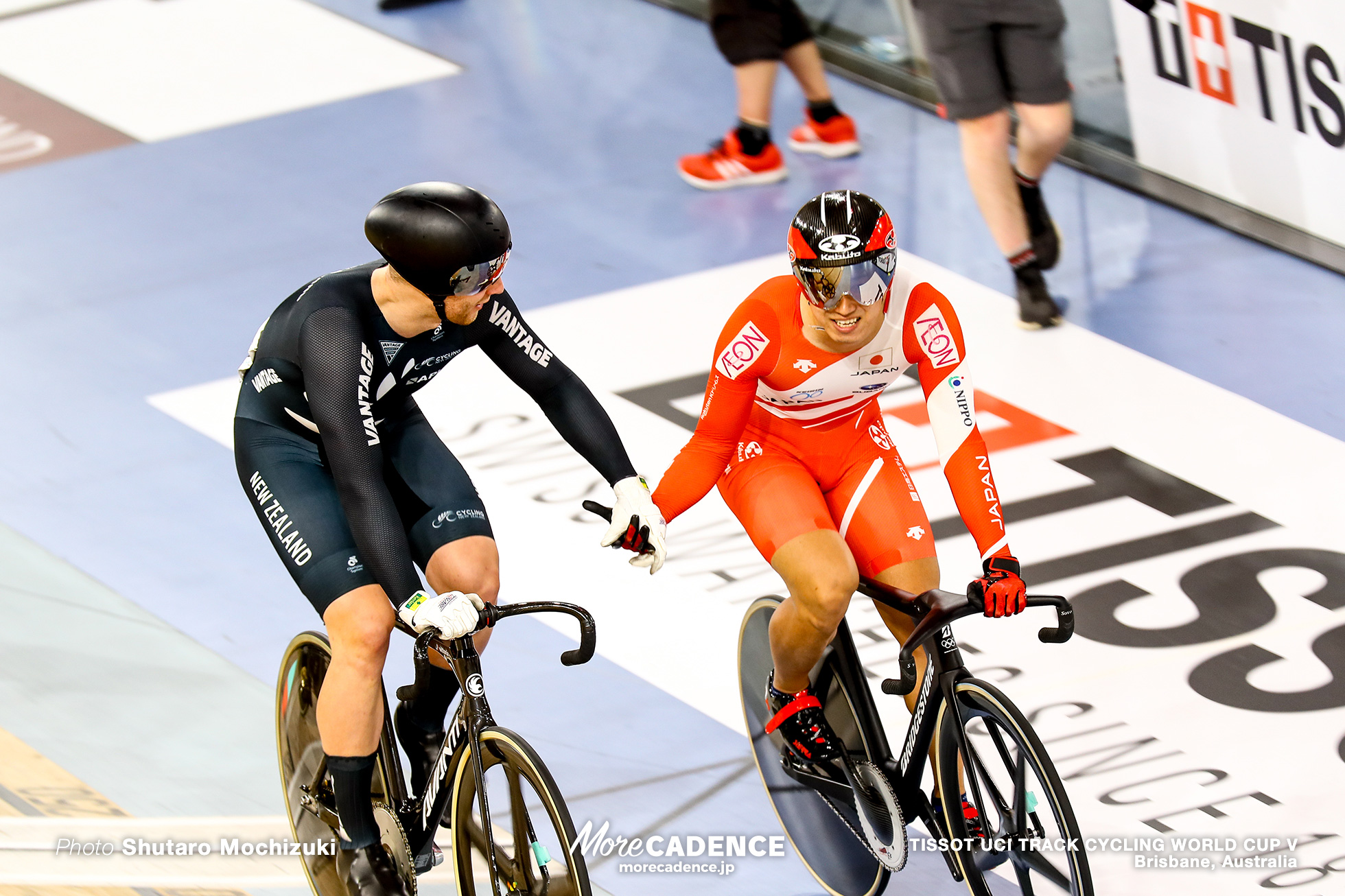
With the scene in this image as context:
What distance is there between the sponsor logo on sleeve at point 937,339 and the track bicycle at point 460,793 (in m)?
0.96

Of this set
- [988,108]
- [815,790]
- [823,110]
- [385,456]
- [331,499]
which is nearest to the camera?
[331,499]

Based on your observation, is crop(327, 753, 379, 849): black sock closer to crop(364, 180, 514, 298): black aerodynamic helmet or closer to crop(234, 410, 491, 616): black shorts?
crop(234, 410, 491, 616): black shorts

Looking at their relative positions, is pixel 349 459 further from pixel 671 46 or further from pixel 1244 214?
pixel 671 46

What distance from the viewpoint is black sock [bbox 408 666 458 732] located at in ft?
12.8

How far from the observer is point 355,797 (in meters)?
3.75

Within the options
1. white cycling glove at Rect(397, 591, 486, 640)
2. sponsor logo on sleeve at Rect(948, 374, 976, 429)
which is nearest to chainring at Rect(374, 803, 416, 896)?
white cycling glove at Rect(397, 591, 486, 640)

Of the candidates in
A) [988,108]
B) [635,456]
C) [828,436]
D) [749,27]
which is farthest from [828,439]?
[749,27]

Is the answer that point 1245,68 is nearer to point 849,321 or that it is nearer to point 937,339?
point 937,339

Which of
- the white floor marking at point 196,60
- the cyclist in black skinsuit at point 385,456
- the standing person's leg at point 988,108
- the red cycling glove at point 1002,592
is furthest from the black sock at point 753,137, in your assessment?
the red cycling glove at point 1002,592

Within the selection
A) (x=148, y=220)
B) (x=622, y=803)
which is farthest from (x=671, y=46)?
(x=622, y=803)

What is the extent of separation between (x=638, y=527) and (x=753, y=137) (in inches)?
188

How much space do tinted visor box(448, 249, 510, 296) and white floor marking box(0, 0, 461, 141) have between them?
20.6 feet

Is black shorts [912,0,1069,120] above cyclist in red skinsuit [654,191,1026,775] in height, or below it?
below

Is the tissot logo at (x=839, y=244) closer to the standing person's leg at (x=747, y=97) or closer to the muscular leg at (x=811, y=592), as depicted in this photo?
the muscular leg at (x=811, y=592)
